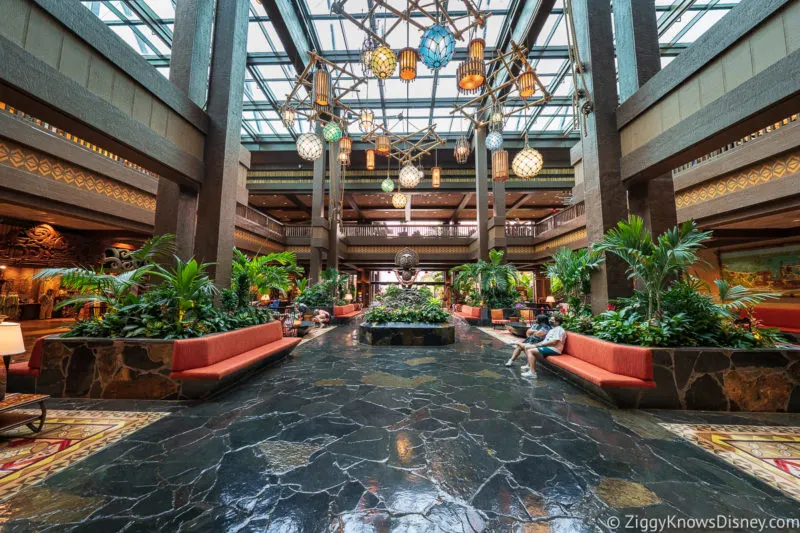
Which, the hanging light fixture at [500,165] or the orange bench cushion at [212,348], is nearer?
the orange bench cushion at [212,348]

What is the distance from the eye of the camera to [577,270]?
5.16m

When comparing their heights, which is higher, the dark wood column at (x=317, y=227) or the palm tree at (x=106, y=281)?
the dark wood column at (x=317, y=227)

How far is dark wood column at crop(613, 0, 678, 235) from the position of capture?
4578mm

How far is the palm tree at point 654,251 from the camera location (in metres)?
3.60

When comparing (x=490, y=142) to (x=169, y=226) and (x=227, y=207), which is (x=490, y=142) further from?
(x=169, y=226)

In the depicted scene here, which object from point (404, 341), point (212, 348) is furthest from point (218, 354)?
point (404, 341)

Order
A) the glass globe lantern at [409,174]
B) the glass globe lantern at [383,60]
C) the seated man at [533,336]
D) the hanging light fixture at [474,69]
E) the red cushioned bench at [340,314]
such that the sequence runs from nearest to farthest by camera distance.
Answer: the hanging light fixture at [474,69] → the glass globe lantern at [383,60] → the seated man at [533,336] → the glass globe lantern at [409,174] → the red cushioned bench at [340,314]

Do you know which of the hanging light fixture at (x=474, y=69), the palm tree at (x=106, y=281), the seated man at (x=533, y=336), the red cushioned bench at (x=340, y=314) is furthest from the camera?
the red cushioned bench at (x=340, y=314)

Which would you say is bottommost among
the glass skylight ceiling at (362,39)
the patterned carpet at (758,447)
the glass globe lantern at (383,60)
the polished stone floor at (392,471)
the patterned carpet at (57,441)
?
the polished stone floor at (392,471)

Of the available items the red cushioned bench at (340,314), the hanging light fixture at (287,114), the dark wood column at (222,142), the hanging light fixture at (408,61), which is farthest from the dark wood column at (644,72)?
the red cushioned bench at (340,314)

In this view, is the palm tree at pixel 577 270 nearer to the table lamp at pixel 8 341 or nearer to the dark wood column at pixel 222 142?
the dark wood column at pixel 222 142

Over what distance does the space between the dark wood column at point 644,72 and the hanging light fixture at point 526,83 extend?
5.20 feet

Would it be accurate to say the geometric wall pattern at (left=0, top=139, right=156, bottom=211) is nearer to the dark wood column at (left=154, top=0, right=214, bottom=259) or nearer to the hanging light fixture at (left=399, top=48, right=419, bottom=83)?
the dark wood column at (left=154, top=0, right=214, bottom=259)

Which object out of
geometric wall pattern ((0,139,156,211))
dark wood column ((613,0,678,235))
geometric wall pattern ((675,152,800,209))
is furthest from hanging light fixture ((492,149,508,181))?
geometric wall pattern ((0,139,156,211))
